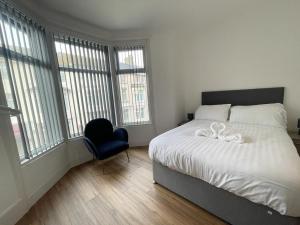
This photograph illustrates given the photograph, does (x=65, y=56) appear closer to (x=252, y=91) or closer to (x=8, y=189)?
(x=8, y=189)

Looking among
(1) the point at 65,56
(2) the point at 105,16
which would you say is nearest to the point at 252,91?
(2) the point at 105,16

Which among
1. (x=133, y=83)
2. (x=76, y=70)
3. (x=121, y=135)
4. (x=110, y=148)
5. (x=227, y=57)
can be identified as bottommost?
(x=110, y=148)

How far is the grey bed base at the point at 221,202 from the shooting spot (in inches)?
48.4

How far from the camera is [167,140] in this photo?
205 centimetres

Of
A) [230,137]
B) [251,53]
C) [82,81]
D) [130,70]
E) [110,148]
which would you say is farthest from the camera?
[130,70]

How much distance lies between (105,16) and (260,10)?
8.64 feet

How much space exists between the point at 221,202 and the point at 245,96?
86.5 inches

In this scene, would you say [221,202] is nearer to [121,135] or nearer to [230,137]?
[230,137]

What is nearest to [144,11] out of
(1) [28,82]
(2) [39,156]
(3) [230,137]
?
(1) [28,82]

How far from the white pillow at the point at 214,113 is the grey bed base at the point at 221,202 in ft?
5.01


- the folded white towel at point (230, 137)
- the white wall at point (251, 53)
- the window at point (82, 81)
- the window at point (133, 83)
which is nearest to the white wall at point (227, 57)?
the white wall at point (251, 53)

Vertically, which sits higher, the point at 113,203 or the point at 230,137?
the point at 230,137

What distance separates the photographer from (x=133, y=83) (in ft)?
11.6

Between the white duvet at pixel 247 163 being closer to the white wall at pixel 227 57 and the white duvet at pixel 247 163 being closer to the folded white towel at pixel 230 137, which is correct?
the folded white towel at pixel 230 137
